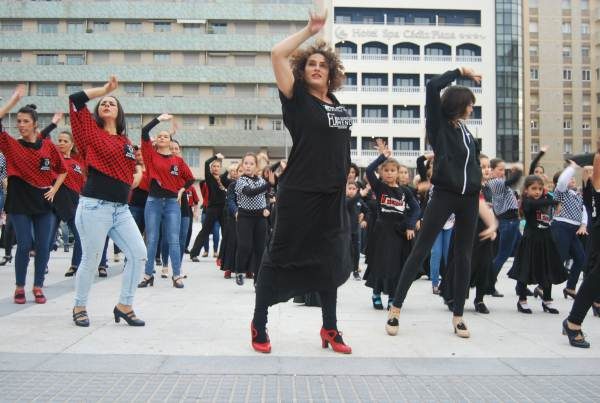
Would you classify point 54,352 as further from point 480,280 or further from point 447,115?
point 480,280

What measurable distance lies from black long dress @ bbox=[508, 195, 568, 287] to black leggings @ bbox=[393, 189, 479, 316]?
1.78 m

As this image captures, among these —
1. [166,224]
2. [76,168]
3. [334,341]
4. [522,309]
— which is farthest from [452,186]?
[76,168]

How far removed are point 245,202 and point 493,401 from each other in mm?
5768

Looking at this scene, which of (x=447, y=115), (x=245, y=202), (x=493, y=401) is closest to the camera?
(x=493, y=401)

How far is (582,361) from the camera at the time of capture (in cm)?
428

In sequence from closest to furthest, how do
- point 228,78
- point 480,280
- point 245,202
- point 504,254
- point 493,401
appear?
1. point 493,401
2. point 480,280
3. point 504,254
4. point 245,202
5. point 228,78

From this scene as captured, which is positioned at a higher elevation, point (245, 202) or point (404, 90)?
point (404, 90)

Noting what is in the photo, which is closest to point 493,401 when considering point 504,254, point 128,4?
point 504,254

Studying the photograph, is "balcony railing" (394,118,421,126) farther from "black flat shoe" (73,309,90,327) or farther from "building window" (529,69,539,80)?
"black flat shoe" (73,309,90,327)

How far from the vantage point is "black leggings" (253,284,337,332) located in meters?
4.40

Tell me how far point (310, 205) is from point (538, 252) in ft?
12.2

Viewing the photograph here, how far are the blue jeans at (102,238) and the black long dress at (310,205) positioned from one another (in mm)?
1567

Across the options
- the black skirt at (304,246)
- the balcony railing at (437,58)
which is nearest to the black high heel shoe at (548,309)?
the black skirt at (304,246)

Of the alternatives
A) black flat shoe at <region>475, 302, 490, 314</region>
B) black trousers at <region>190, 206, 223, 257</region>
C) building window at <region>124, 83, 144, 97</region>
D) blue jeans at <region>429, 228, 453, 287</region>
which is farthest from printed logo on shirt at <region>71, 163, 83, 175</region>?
building window at <region>124, 83, 144, 97</region>
